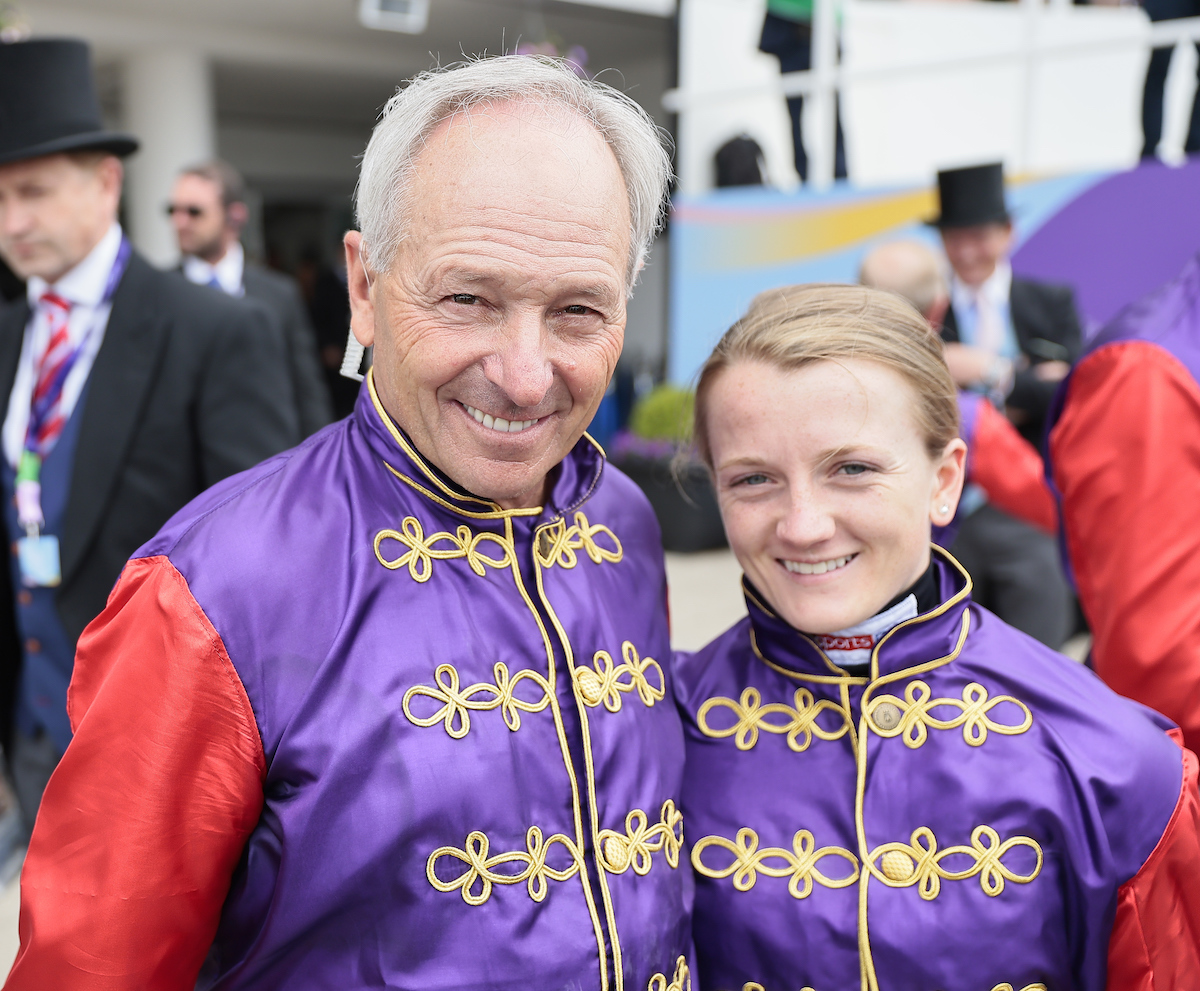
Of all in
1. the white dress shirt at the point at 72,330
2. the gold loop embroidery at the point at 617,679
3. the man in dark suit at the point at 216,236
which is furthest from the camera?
the man in dark suit at the point at 216,236

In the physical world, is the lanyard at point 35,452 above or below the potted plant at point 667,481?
above

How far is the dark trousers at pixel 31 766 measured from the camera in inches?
104

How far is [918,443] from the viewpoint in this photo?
4.95 ft

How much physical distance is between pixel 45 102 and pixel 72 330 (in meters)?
0.57

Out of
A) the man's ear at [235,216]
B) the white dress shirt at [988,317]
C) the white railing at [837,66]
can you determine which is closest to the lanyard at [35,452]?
the man's ear at [235,216]

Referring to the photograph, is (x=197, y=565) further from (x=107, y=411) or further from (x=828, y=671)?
(x=107, y=411)

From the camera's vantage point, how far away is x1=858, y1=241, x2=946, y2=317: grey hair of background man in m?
3.33

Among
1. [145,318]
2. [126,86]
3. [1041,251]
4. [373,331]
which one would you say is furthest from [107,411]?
[126,86]

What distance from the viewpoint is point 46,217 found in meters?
2.67

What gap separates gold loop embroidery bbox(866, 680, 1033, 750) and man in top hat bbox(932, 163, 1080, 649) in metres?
1.93

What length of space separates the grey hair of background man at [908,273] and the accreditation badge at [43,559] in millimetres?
2504

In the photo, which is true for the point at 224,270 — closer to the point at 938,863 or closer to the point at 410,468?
the point at 410,468

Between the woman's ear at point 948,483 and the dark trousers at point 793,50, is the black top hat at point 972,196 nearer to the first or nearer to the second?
the dark trousers at point 793,50

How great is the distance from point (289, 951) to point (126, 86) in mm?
10973
